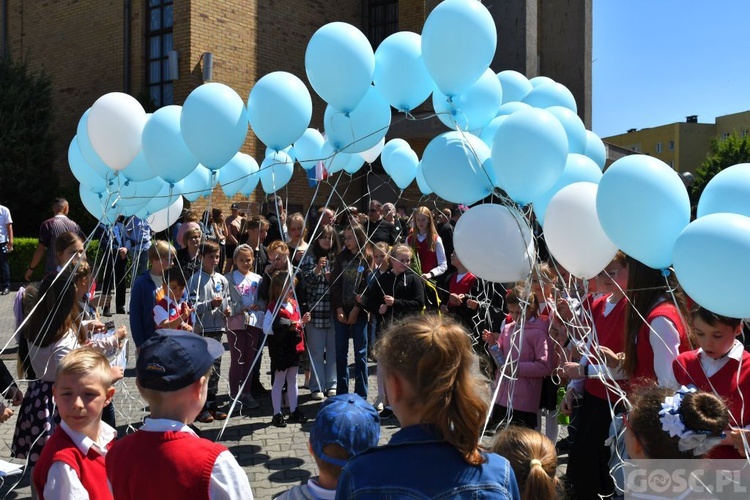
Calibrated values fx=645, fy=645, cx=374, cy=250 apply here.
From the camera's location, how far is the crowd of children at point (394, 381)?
5.34 ft

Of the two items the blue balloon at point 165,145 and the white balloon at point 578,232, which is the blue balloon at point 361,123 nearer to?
the blue balloon at point 165,145

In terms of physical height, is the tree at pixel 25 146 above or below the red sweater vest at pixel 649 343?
above

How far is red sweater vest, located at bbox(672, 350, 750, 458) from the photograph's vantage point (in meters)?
2.53

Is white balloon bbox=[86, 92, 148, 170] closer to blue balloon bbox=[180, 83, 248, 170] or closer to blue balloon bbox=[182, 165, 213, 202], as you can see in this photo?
blue balloon bbox=[180, 83, 248, 170]

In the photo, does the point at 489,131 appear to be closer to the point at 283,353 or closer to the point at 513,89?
the point at 513,89

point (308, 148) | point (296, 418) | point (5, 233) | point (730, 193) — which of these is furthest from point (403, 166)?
point (5, 233)

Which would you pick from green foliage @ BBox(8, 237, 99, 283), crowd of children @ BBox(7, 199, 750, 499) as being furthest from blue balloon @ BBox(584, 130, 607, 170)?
green foliage @ BBox(8, 237, 99, 283)

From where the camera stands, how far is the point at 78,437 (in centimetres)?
256

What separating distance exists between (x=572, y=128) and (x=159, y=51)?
44.5ft

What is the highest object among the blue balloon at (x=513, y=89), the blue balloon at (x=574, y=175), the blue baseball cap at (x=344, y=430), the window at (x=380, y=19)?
the window at (x=380, y=19)

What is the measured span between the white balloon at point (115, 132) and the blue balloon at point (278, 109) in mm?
921

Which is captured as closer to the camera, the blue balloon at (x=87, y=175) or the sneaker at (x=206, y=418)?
the blue balloon at (x=87, y=175)

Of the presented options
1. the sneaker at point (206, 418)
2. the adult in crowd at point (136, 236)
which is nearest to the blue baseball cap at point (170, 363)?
the sneaker at point (206, 418)

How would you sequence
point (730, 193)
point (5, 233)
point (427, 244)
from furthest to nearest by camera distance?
1. point (5, 233)
2. point (427, 244)
3. point (730, 193)
